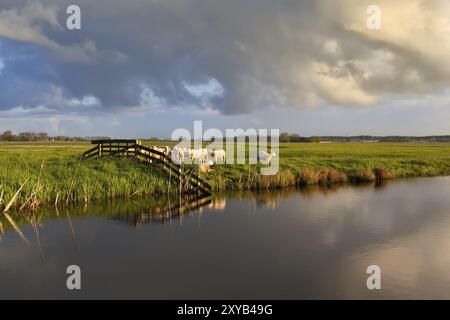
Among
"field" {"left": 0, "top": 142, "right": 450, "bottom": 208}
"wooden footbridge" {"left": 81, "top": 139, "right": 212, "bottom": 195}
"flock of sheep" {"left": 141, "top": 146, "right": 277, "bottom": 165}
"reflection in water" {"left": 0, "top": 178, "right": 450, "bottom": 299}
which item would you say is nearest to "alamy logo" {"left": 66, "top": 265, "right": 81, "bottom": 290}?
"reflection in water" {"left": 0, "top": 178, "right": 450, "bottom": 299}

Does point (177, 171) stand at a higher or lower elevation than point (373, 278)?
higher

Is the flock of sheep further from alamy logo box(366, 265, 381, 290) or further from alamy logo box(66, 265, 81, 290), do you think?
alamy logo box(366, 265, 381, 290)

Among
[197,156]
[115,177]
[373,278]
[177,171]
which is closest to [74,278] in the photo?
[373,278]

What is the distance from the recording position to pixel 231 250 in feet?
44.2

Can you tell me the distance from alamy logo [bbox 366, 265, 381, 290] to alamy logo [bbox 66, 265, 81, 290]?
7.76 metres

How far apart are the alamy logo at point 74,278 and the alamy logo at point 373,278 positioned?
7758mm

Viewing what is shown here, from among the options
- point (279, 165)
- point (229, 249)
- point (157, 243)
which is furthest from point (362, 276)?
point (279, 165)

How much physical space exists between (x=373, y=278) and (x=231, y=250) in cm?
477

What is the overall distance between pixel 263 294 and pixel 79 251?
699 centimetres

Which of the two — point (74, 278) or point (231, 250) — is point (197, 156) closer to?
point (231, 250)

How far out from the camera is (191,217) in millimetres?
18875

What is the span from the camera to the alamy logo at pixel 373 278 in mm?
10279

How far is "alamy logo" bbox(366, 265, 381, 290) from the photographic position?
1028cm

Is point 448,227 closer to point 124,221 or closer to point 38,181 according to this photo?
point 124,221
